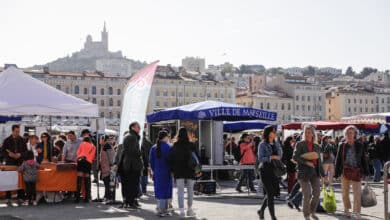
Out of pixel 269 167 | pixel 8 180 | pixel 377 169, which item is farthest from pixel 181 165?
pixel 377 169

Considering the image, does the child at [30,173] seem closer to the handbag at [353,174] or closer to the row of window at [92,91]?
the handbag at [353,174]

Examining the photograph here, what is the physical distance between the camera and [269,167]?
10672 mm

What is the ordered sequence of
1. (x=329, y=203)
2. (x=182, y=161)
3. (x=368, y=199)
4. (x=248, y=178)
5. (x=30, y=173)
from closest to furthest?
1. (x=368, y=199)
2. (x=182, y=161)
3. (x=329, y=203)
4. (x=30, y=173)
5. (x=248, y=178)

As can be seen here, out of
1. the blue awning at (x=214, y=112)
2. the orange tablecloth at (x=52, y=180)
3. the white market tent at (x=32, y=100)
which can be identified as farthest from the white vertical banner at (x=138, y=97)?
the blue awning at (x=214, y=112)

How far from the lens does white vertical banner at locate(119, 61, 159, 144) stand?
556 inches

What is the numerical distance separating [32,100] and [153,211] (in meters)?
4.26

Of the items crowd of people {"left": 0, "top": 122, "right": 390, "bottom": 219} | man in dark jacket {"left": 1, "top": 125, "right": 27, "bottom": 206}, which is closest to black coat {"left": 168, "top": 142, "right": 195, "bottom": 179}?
crowd of people {"left": 0, "top": 122, "right": 390, "bottom": 219}

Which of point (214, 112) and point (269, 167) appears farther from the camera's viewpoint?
point (214, 112)

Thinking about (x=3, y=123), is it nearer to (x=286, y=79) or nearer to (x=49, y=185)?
(x=49, y=185)

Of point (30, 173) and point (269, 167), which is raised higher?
point (269, 167)

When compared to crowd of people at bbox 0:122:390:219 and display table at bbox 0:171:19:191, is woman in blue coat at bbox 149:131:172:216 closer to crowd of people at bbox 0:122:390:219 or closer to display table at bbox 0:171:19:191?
crowd of people at bbox 0:122:390:219

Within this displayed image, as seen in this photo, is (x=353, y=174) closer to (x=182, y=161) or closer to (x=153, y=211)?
(x=182, y=161)

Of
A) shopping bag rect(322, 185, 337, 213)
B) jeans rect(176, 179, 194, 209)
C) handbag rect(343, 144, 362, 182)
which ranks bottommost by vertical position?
shopping bag rect(322, 185, 337, 213)

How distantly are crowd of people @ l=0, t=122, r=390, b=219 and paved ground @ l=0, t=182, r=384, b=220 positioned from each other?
1.05ft
